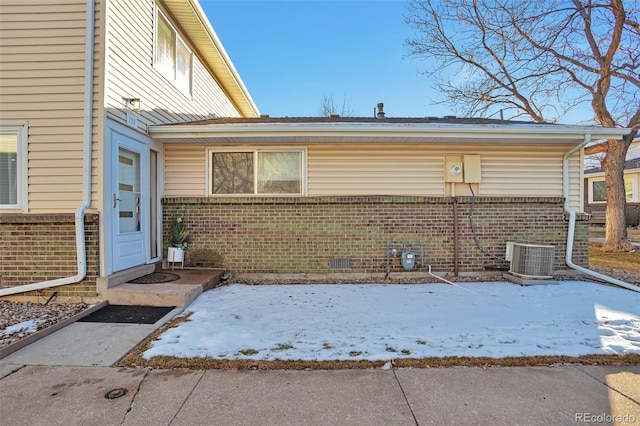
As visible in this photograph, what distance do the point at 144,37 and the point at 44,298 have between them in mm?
4303

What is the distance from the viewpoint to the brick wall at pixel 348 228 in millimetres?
6039

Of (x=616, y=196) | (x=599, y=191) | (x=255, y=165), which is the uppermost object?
(x=599, y=191)

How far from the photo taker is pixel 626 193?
17547 mm

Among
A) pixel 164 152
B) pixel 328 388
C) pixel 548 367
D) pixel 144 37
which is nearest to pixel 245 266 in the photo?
pixel 164 152

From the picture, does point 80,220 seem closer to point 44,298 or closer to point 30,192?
point 30,192

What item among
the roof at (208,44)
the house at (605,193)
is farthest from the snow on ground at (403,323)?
the house at (605,193)

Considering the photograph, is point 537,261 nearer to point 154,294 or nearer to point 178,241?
point 154,294

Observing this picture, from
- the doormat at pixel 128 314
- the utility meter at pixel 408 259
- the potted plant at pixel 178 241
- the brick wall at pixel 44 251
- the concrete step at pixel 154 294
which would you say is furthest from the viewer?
the utility meter at pixel 408 259

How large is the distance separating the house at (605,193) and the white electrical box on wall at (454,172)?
602 inches

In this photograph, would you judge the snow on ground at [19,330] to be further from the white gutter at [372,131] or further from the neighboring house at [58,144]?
the white gutter at [372,131]

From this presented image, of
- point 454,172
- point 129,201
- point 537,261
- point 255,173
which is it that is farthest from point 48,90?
point 537,261

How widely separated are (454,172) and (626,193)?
1806 centimetres

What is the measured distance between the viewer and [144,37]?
5.48 m

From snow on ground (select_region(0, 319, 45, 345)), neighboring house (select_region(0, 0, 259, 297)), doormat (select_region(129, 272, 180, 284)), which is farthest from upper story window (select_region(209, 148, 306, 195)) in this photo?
snow on ground (select_region(0, 319, 45, 345))
